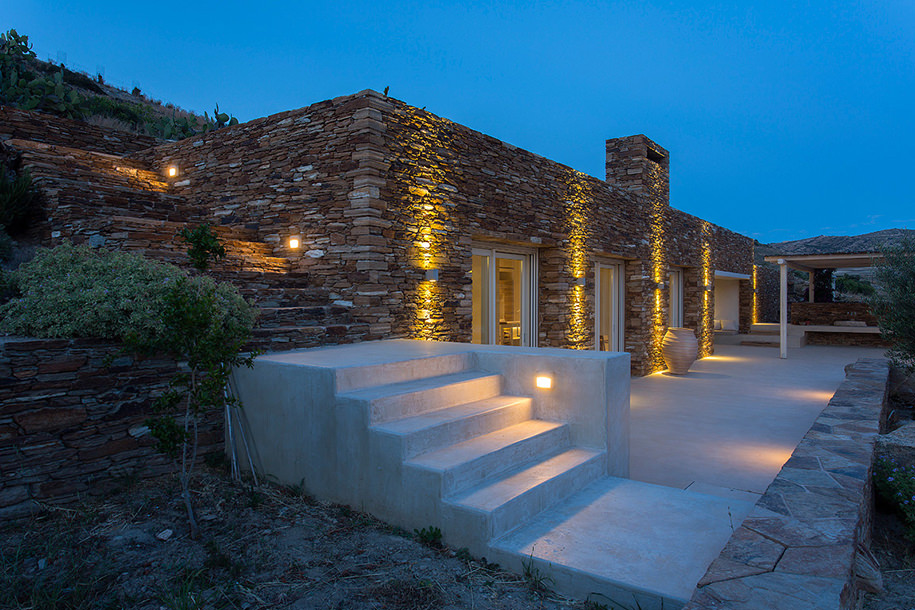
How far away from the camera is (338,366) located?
12.3 ft

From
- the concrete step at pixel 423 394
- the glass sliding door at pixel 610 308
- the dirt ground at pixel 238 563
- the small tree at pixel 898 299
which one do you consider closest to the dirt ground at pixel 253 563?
the dirt ground at pixel 238 563

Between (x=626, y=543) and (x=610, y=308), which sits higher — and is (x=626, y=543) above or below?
below

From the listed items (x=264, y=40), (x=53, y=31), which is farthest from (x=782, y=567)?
(x=264, y=40)

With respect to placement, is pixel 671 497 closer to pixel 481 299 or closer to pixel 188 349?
pixel 188 349

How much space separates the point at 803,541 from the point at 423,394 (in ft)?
7.88

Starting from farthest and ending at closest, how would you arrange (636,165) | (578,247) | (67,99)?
1. (67,99)
2. (636,165)
3. (578,247)

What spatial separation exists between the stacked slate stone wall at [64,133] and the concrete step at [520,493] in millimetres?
8923

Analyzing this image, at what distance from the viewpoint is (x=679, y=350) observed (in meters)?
11.0

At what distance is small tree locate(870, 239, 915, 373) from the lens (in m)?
6.05

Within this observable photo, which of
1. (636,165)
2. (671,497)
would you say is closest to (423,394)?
(671,497)

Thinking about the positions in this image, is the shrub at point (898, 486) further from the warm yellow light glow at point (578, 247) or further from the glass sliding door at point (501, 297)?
the warm yellow light glow at point (578, 247)

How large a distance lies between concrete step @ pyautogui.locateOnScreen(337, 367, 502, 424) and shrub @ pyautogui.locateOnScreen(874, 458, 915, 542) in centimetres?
281

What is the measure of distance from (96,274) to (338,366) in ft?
7.08

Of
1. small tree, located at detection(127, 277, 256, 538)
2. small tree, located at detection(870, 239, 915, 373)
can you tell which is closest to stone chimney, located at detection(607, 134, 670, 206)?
small tree, located at detection(870, 239, 915, 373)
